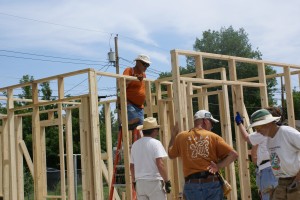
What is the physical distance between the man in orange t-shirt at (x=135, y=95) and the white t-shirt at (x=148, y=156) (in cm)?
180

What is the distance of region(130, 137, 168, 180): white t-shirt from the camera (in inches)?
249

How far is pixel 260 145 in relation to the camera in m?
6.55

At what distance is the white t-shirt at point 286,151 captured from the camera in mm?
5016

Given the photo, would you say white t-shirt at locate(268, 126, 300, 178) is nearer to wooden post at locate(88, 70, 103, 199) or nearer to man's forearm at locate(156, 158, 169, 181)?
man's forearm at locate(156, 158, 169, 181)

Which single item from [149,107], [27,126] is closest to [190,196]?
[149,107]

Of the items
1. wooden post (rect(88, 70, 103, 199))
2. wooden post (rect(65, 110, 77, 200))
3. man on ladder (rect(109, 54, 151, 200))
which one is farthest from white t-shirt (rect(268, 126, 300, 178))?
wooden post (rect(65, 110, 77, 200))

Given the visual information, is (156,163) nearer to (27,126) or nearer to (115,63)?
(115,63)

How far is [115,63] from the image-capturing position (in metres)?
27.4

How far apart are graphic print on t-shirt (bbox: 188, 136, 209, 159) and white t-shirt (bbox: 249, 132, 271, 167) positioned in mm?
1091

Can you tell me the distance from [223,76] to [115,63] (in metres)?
18.8

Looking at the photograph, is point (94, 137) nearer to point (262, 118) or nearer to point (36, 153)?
point (36, 153)

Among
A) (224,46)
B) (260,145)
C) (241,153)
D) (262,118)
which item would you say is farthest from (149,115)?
(224,46)

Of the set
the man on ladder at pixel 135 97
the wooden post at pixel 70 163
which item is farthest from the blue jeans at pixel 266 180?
the wooden post at pixel 70 163

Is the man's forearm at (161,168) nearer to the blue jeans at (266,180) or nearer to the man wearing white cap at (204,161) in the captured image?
the man wearing white cap at (204,161)
